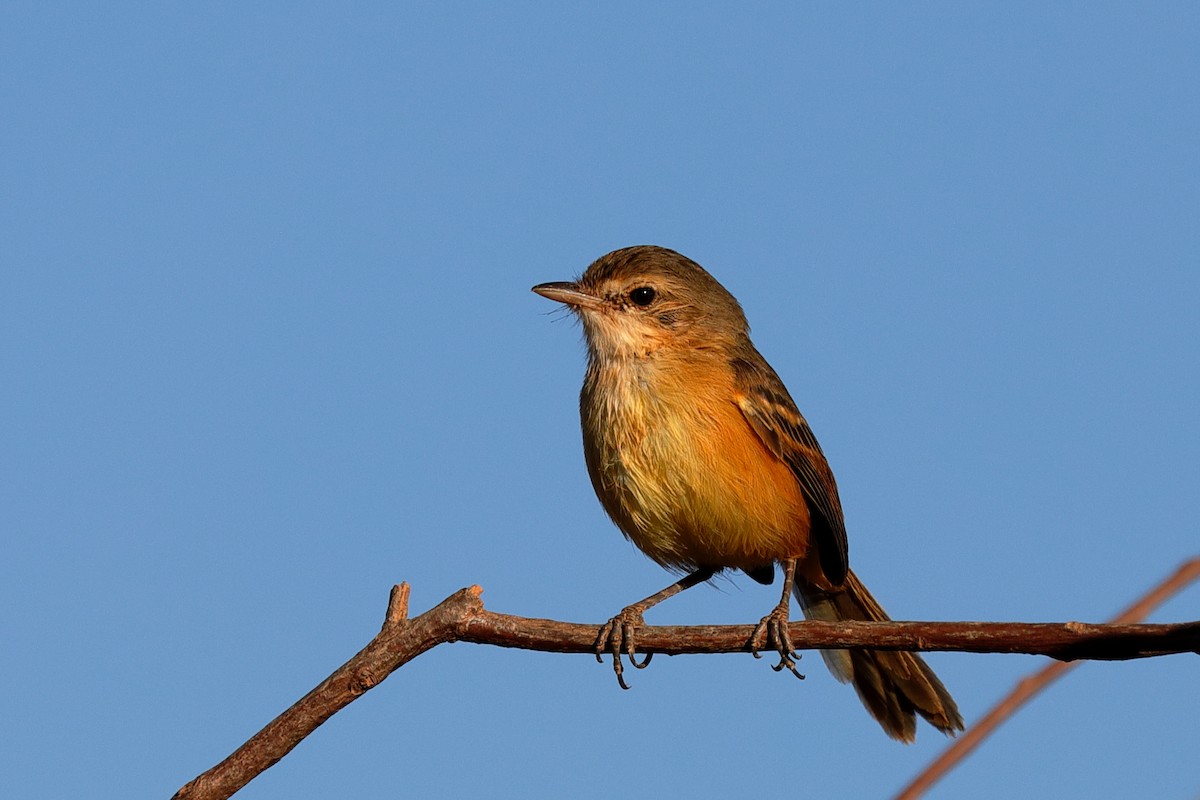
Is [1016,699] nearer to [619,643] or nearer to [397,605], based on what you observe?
[397,605]

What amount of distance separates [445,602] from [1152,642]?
2.89 meters

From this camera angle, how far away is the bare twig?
10.7 feet

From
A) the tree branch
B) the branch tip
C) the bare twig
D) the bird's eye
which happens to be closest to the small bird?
the bird's eye

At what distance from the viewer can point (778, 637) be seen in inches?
275

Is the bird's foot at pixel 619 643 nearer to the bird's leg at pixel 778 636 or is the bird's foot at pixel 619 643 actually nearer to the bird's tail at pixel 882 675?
the bird's leg at pixel 778 636

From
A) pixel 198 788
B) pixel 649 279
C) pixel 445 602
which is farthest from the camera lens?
Result: pixel 649 279

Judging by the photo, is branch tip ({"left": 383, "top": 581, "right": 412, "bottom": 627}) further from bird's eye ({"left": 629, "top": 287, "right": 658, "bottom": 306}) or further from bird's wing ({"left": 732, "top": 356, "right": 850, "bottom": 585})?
bird's eye ({"left": 629, "top": 287, "right": 658, "bottom": 306})

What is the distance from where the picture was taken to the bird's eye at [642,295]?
861 centimetres

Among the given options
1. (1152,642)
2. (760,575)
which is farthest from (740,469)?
(1152,642)

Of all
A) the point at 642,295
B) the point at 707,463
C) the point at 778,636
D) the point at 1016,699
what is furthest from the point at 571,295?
the point at 1016,699

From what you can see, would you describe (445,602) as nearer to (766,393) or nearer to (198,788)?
(198,788)

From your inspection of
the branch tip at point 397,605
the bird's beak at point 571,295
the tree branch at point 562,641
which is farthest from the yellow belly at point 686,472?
the branch tip at point 397,605

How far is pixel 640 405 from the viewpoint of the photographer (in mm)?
7684

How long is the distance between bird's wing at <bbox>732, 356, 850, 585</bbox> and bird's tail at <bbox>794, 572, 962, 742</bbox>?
38 centimetres
